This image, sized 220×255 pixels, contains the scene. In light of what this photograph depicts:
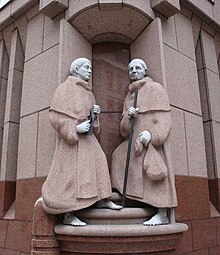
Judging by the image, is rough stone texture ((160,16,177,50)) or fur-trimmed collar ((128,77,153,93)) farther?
rough stone texture ((160,16,177,50))

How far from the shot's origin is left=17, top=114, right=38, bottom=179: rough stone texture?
5.27 metres

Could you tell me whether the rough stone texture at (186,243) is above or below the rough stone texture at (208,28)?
below

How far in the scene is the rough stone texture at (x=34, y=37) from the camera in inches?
233

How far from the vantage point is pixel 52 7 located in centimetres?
538

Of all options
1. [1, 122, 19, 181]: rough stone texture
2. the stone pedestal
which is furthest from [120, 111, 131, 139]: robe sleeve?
[1, 122, 19, 181]: rough stone texture

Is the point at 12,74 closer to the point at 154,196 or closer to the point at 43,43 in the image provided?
the point at 43,43

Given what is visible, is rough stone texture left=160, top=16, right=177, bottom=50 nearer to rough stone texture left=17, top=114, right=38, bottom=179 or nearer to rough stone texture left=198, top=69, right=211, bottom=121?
rough stone texture left=198, top=69, right=211, bottom=121

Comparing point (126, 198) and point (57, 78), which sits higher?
point (57, 78)

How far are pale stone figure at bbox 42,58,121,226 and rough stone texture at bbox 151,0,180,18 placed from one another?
2.06m

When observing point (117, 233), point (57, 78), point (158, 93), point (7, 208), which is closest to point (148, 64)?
point (158, 93)

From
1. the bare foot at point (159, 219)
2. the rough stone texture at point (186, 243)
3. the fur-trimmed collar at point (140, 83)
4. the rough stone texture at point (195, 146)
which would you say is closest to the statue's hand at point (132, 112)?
the fur-trimmed collar at point (140, 83)

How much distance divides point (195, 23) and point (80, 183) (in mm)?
4446

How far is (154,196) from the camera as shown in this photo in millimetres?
4266

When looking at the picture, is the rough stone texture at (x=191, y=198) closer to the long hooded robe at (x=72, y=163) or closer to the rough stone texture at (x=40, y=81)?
the long hooded robe at (x=72, y=163)
